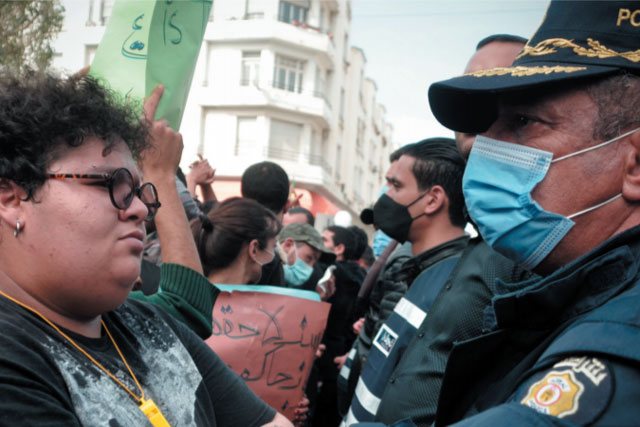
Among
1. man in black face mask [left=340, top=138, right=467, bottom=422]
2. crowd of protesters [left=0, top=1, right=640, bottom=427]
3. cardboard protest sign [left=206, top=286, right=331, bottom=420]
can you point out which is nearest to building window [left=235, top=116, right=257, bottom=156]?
man in black face mask [left=340, top=138, right=467, bottom=422]

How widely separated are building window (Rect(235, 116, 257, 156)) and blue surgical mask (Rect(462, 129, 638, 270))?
24682 millimetres

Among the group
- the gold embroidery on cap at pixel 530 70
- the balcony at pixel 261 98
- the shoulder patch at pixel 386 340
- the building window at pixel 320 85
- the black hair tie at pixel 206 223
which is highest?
the building window at pixel 320 85

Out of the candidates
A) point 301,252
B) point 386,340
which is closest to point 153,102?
point 386,340

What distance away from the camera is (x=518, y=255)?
5.31ft

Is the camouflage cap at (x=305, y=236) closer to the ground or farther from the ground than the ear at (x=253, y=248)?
closer to the ground

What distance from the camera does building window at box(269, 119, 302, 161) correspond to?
26391 millimetres

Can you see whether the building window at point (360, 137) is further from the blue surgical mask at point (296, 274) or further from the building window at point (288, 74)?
the blue surgical mask at point (296, 274)

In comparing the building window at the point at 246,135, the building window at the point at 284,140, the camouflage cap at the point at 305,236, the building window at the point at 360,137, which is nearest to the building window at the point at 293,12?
the building window at the point at 284,140

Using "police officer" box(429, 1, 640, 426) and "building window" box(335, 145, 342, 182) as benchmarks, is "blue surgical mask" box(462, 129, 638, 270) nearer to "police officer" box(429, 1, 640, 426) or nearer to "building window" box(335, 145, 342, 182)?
"police officer" box(429, 1, 640, 426)

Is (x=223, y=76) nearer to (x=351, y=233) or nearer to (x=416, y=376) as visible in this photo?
(x=351, y=233)

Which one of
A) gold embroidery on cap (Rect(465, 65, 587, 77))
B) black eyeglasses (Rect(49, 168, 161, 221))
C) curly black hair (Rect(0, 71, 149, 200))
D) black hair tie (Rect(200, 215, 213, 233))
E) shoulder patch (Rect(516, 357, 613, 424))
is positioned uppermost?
gold embroidery on cap (Rect(465, 65, 587, 77))

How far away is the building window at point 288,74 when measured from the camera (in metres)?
26.8

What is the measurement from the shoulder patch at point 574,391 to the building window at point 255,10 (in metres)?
27.2

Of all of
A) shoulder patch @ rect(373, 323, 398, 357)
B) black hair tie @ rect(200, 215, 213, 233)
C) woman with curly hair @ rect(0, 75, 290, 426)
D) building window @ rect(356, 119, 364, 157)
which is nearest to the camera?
woman with curly hair @ rect(0, 75, 290, 426)
